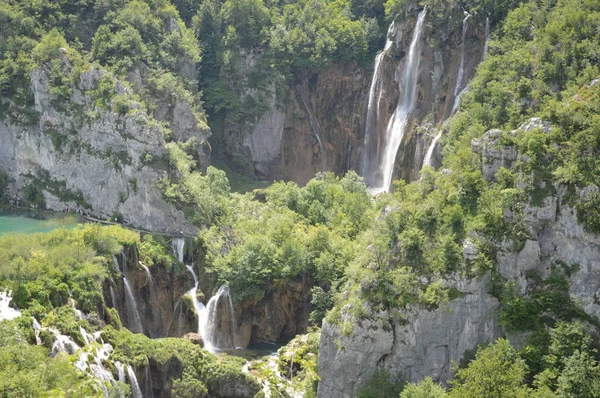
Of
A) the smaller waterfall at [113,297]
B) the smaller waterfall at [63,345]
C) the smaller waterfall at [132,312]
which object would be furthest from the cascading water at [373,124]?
the smaller waterfall at [63,345]

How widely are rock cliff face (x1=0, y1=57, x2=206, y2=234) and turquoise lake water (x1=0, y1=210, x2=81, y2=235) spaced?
4.76ft

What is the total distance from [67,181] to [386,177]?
28782 millimetres

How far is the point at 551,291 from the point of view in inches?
1534

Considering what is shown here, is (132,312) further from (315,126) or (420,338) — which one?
(315,126)

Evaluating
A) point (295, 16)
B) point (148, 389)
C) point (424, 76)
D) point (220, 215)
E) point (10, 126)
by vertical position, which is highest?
point (295, 16)

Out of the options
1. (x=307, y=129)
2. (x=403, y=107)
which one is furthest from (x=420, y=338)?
(x=307, y=129)

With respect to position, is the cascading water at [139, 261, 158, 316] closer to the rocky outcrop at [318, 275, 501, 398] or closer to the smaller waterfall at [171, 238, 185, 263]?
A: the smaller waterfall at [171, 238, 185, 263]

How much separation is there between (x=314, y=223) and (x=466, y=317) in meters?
25.6

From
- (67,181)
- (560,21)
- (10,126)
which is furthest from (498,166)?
(10,126)

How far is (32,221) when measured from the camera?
65125 millimetres

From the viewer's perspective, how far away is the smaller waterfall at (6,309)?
40941 millimetres

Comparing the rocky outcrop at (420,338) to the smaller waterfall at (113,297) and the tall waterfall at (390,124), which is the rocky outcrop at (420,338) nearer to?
the smaller waterfall at (113,297)

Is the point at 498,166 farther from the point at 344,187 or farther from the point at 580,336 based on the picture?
the point at 344,187

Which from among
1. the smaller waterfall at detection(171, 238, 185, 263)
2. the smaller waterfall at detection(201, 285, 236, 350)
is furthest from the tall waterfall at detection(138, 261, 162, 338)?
the smaller waterfall at detection(171, 238, 185, 263)
